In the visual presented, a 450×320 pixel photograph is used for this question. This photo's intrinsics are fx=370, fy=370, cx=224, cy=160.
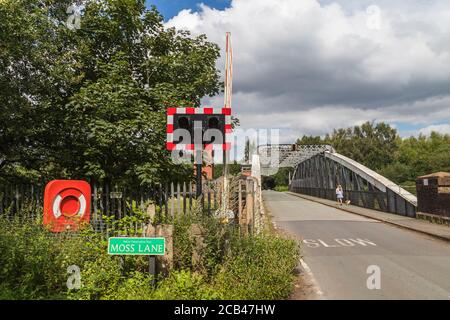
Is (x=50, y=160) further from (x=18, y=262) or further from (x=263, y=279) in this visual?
(x=263, y=279)

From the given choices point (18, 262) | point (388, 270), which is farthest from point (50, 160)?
point (388, 270)

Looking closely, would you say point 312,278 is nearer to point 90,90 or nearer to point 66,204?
point 66,204

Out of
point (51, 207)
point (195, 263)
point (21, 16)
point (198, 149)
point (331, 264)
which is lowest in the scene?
point (331, 264)

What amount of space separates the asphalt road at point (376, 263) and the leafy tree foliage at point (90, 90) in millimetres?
4459

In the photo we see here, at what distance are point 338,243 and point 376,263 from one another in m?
2.84

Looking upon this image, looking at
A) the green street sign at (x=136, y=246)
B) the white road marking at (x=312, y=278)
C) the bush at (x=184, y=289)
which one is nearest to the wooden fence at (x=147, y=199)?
the white road marking at (x=312, y=278)

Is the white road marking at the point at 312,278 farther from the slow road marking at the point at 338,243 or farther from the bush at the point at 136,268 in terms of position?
the slow road marking at the point at 338,243

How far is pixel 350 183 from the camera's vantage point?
95.5 ft

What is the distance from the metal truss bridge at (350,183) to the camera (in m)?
19.3

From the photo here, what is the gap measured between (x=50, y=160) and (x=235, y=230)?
600 cm

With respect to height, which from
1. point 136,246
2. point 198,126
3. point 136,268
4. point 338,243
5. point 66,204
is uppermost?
point 198,126

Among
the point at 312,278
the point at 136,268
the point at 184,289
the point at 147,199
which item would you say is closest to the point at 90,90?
the point at 147,199

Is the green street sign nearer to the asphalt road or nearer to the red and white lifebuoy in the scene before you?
the red and white lifebuoy
